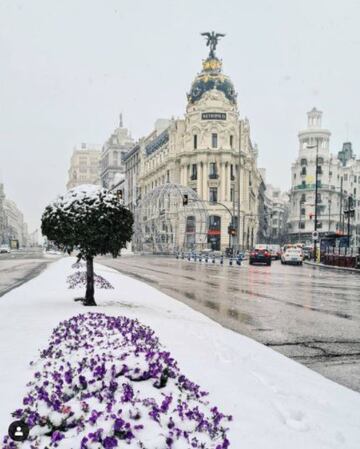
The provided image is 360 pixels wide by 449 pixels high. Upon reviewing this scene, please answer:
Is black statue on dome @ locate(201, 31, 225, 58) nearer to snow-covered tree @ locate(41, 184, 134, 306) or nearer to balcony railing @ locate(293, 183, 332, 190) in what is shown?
balcony railing @ locate(293, 183, 332, 190)

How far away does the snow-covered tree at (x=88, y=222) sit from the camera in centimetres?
966

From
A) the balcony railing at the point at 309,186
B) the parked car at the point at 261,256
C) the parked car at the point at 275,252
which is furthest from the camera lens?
the balcony railing at the point at 309,186

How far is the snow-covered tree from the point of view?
966 centimetres

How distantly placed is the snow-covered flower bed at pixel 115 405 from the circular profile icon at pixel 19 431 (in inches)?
2.8

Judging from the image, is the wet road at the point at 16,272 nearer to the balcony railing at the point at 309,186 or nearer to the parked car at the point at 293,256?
the parked car at the point at 293,256

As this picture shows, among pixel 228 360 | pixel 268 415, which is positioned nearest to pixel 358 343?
pixel 228 360

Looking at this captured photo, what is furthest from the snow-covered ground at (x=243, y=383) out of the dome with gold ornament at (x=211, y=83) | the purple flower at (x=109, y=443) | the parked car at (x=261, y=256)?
the dome with gold ornament at (x=211, y=83)

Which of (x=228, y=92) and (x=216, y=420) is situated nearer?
(x=216, y=420)

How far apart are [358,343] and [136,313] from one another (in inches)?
158

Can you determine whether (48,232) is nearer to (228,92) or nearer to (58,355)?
(58,355)

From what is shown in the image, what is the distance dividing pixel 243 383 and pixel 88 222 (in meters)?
5.69

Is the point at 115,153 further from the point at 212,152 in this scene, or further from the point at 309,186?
the point at 212,152

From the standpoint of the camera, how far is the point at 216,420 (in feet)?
11.7

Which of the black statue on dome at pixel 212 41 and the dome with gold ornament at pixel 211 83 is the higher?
the black statue on dome at pixel 212 41
